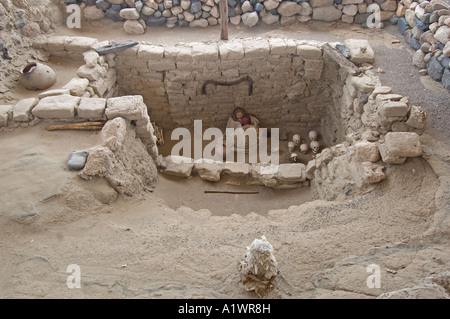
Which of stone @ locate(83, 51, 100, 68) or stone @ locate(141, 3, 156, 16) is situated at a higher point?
stone @ locate(141, 3, 156, 16)

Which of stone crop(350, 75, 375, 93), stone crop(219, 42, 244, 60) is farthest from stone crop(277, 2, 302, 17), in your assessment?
stone crop(350, 75, 375, 93)

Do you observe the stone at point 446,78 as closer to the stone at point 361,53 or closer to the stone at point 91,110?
Result: the stone at point 361,53

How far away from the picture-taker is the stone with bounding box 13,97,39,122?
4.58 metres

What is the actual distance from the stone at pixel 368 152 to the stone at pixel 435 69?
74.9 inches

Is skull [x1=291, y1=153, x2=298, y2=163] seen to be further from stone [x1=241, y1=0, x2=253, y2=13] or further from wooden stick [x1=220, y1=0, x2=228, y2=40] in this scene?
stone [x1=241, y1=0, x2=253, y2=13]

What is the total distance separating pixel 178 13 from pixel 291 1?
228 cm

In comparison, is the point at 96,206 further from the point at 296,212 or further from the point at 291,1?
the point at 291,1

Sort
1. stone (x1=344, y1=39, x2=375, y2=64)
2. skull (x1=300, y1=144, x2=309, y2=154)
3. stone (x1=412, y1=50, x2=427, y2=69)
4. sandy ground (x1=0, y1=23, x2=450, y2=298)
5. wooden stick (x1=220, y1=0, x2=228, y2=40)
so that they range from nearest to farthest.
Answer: sandy ground (x1=0, y1=23, x2=450, y2=298) → stone (x1=412, y1=50, x2=427, y2=69) → stone (x1=344, y1=39, x2=375, y2=64) → wooden stick (x1=220, y1=0, x2=228, y2=40) → skull (x1=300, y1=144, x2=309, y2=154)

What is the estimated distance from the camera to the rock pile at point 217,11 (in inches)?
271

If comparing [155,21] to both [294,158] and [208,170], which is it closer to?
[208,170]

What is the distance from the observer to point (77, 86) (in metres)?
5.34

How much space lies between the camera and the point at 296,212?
14.2 feet

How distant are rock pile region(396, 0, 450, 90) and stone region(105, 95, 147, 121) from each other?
4.50 metres
